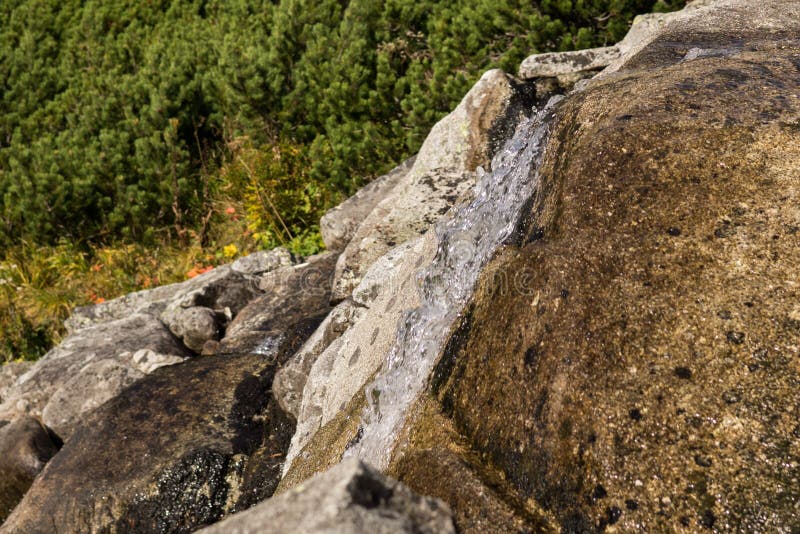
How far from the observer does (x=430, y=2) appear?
29.3 feet

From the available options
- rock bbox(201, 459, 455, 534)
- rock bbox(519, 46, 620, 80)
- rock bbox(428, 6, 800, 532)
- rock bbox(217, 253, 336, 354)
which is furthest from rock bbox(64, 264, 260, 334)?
rock bbox(201, 459, 455, 534)

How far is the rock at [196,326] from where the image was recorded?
22.8ft

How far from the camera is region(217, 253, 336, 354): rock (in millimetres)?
6258

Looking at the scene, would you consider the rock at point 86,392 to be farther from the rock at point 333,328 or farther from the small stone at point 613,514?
the small stone at point 613,514

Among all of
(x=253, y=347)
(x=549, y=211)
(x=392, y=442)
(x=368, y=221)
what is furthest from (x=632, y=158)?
(x=253, y=347)

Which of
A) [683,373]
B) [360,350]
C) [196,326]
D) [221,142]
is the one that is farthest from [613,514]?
[221,142]

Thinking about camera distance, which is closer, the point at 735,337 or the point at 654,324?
the point at 735,337

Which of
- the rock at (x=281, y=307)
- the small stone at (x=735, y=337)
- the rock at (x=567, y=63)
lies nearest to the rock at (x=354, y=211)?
the rock at (x=281, y=307)

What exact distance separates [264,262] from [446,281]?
500 cm

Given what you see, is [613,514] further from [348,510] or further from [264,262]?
[264,262]

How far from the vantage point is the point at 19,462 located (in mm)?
5883

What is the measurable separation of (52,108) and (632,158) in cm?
1175

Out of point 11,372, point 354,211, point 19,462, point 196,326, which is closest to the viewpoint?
point 19,462

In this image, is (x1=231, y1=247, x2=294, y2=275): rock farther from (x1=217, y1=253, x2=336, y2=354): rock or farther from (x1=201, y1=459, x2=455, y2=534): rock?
(x1=201, y1=459, x2=455, y2=534): rock
